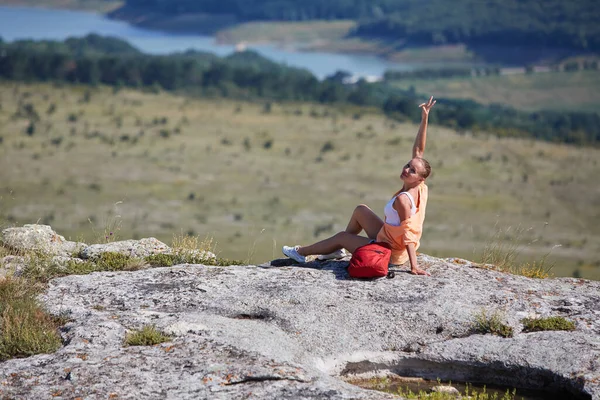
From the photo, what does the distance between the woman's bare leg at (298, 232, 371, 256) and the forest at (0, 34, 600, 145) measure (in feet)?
369

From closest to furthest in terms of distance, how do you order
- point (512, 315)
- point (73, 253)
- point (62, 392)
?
point (62, 392) < point (512, 315) < point (73, 253)

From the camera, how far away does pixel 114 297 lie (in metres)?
8.93

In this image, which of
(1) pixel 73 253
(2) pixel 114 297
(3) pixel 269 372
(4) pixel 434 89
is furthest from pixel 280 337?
(4) pixel 434 89

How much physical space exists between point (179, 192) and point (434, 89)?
124 metres

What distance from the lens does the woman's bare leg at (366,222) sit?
9961 millimetres

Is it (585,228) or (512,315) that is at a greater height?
(512,315)

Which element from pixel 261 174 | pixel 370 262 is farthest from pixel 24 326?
pixel 261 174

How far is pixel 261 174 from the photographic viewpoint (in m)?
87.9

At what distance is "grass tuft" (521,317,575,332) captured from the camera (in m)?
8.62

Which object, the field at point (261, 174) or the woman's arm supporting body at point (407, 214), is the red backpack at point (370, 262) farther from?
the field at point (261, 174)

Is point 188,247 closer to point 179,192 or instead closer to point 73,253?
point 73,253

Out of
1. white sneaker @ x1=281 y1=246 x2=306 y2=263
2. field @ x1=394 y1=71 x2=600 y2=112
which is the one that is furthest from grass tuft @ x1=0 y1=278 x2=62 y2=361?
field @ x1=394 y1=71 x2=600 y2=112

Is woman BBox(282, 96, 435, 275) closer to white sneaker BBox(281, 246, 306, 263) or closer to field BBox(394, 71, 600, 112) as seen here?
white sneaker BBox(281, 246, 306, 263)

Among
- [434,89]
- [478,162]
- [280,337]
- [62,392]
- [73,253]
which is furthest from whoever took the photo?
[434,89]
